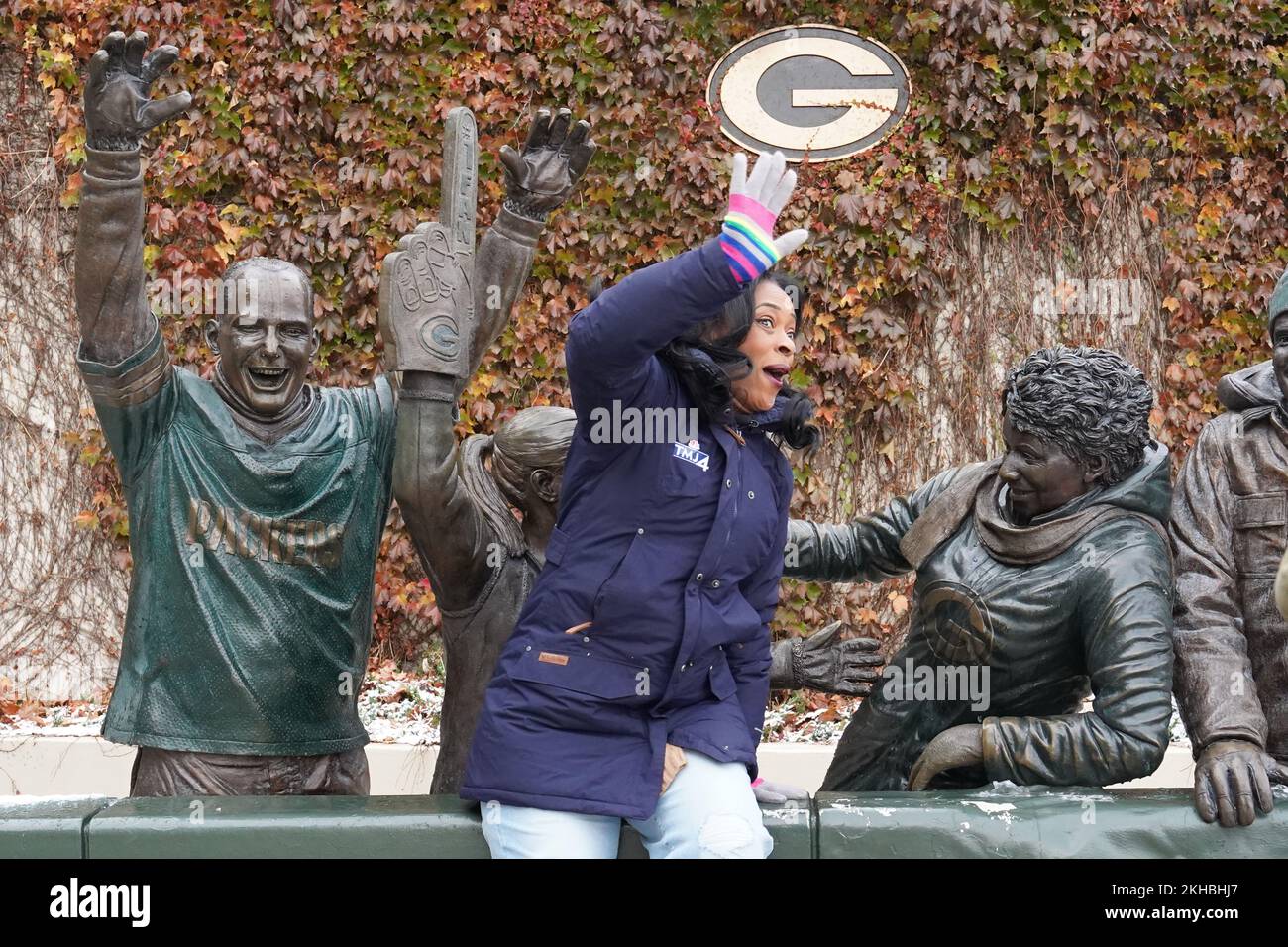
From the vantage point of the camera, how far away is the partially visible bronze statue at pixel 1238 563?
10.0 feet

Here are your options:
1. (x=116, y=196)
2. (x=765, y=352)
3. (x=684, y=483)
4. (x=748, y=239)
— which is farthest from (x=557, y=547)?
(x=116, y=196)

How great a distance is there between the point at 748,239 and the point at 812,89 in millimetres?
5181

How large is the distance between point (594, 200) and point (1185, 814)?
16.6 feet

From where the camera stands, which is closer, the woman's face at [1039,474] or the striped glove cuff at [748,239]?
the striped glove cuff at [748,239]

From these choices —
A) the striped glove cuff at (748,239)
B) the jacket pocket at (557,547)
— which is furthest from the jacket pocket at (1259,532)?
the jacket pocket at (557,547)

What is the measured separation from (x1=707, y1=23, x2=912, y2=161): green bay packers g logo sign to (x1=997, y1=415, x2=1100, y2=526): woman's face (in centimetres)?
436

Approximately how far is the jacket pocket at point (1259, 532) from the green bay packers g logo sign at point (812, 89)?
4.43 metres

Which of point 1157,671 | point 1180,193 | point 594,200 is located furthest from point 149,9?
point 1157,671

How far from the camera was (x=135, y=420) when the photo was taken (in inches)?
132

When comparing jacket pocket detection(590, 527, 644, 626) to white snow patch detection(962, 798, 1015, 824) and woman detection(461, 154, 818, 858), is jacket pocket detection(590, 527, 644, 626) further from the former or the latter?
white snow patch detection(962, 798, 1015, 824)

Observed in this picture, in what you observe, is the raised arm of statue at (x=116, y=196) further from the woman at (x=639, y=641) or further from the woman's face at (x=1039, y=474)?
the woman's face at (x=1039, y=474)

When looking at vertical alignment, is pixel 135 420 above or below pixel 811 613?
above

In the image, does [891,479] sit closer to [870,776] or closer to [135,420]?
[870,776]
